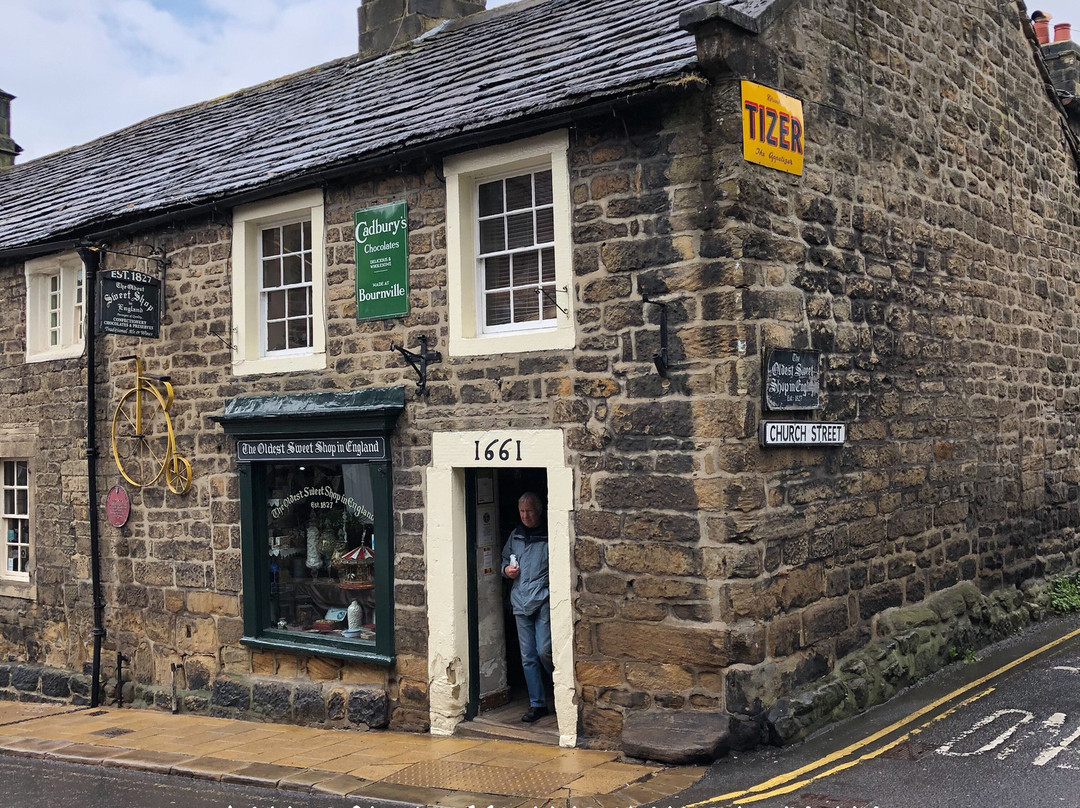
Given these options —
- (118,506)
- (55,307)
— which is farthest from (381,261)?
(55,307)

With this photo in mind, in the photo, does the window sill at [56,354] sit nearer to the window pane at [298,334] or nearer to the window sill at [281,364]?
the window sill at [281,364]

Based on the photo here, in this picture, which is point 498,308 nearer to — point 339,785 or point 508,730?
point 508,730

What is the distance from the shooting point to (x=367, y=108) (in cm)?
1109

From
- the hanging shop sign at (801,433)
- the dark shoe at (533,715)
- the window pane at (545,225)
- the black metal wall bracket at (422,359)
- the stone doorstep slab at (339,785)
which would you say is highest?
the window pane at (545,225)

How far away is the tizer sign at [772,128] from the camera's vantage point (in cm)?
783

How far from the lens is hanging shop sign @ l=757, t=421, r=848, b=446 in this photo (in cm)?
787

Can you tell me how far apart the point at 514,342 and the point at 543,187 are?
48.9 inches

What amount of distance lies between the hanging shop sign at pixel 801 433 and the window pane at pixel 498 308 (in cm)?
238

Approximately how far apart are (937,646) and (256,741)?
582 centimetres

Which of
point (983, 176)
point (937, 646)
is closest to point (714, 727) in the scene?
point (937, 646)

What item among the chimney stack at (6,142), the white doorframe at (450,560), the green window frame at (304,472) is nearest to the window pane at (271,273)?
the green window frame at (304,472)

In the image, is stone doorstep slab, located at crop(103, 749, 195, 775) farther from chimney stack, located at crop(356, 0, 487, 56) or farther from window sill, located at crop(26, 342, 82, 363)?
chimney stack, located at crop(356, 0, 487, 56)

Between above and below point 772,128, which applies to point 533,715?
below

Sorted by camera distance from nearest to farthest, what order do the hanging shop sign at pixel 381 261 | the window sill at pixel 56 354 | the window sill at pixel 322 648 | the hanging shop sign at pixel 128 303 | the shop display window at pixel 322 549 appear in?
the hanging shop sign at pixel 381 261, the window sill at pixel 322 648, the shop display window at pixel 322 549, the hanging shop sign at pixel 128 303, the window sill at pixel 56 354
